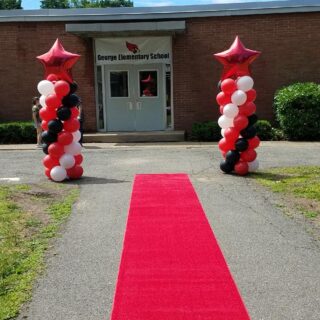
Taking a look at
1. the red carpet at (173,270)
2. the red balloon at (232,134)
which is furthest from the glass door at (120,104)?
the red carpet at (173,270)

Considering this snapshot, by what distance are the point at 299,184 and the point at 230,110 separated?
1931 millimetres

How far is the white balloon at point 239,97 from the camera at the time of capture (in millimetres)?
10039

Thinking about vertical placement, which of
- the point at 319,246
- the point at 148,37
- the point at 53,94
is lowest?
the point at 319,246

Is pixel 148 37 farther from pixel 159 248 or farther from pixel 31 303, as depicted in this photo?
pixel 31 303

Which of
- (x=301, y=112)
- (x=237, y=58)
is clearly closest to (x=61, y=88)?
(x=237, y=58)

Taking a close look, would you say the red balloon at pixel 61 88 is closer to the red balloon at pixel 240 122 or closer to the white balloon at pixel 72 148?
the white balloon at pixel 72 148

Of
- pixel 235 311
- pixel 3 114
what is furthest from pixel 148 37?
pixel 235 311

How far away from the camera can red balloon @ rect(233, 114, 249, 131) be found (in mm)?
10250

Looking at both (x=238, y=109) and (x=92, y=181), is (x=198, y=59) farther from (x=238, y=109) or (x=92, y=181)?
(x=92, y=181)

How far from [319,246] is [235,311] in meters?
2.16

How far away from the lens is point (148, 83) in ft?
65.0

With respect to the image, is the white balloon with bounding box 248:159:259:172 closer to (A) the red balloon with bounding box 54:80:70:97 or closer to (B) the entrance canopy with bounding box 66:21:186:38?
(A) the red balloon with bounding box 54:80:70:97

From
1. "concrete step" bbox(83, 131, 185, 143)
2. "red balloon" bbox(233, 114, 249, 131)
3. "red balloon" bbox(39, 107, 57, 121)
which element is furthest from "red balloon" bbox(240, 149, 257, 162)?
"concrete step" bbox(83, 131, 185, 143)

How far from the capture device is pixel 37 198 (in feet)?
28.5
